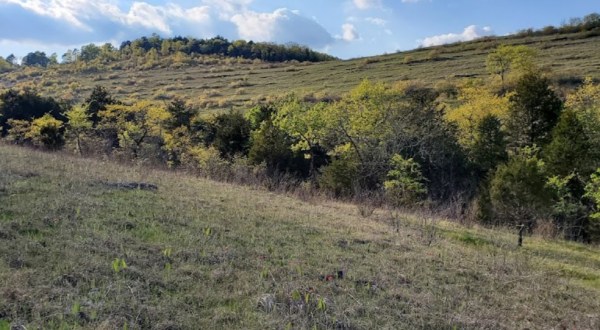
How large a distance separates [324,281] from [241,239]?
2.10 m

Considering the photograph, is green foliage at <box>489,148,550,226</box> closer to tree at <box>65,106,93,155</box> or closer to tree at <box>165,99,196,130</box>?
tree at <box>65,106,93,155</box>

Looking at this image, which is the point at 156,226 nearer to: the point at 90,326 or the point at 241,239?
the point at 241,239

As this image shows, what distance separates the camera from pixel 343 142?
1150 inches

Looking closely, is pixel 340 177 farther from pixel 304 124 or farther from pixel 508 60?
pixel 508 60

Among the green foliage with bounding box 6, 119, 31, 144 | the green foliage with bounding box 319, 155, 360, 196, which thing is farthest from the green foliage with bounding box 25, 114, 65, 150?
the green foliage with bounding box 319, 155, 360, 196

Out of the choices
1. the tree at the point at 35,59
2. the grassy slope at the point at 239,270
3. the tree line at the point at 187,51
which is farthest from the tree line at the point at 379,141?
the tree at the point at 35,59

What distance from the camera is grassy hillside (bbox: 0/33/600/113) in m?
59.8

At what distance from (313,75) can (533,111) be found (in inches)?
2014

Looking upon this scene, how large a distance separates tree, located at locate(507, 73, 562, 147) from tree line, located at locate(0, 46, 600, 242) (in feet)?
0.20

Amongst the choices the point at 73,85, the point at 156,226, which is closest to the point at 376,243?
the point at 156,226

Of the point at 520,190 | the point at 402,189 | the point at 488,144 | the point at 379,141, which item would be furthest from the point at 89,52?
the point at 520,190

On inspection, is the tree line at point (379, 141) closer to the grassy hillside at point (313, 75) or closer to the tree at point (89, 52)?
the grassy hillside at point (313, 75)

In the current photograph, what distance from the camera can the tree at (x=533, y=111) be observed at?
1117 inches

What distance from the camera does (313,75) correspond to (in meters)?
77.0
